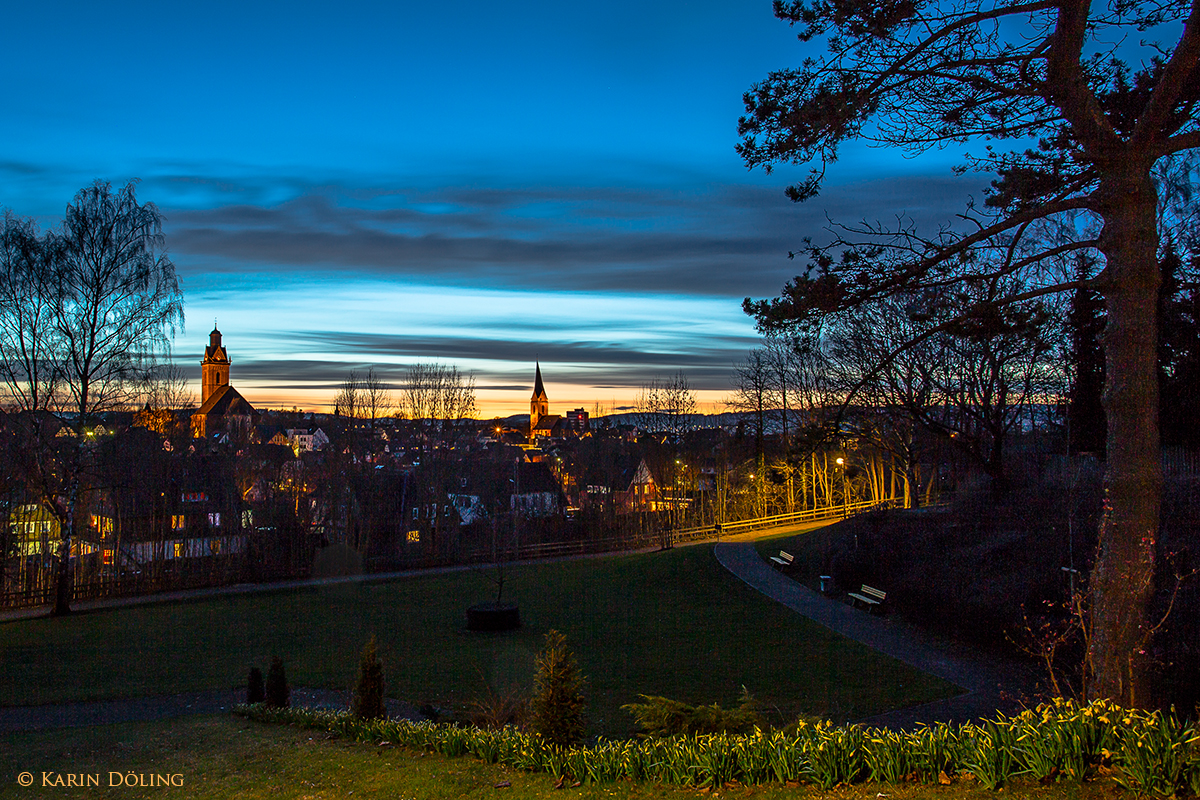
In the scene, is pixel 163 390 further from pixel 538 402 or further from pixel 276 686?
pixel 538 402

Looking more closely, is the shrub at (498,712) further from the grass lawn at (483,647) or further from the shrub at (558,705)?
the shrub at (558,705)

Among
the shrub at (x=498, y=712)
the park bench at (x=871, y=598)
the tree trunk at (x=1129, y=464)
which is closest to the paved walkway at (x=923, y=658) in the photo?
the park bench at (x=871, y=598)

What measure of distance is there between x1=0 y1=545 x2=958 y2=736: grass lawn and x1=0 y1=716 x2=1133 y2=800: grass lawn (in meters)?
3.45

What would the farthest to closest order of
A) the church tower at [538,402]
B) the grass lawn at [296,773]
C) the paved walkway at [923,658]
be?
the church tower at [538,402] < the paved walkway at [923,658] < the grass lawn at [296,773]

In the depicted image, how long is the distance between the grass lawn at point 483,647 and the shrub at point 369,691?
2594mm

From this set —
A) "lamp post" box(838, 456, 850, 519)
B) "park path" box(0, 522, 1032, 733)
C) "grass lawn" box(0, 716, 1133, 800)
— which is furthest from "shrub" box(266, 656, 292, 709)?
"lamp post" box(838, 456, 850, 519)

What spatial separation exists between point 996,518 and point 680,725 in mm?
15224

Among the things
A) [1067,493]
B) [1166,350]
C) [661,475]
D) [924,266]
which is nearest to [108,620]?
[924,266]

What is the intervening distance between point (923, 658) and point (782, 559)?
11.4 metres

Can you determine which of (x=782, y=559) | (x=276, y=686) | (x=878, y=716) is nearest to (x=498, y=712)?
(x=276, y=686)

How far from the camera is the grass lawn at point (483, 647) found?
11234 millimetres

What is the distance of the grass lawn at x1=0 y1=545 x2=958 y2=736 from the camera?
11.2 meters

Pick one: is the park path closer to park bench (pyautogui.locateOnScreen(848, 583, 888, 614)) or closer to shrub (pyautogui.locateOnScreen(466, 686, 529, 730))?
park bench (pyautogui.locateOnScreen(848, 583, 888, 614))

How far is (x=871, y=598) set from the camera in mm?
17281
